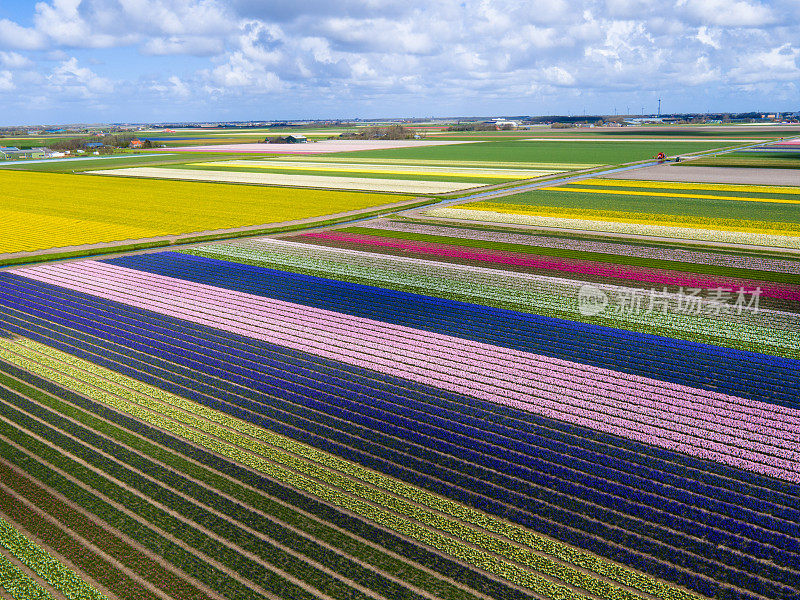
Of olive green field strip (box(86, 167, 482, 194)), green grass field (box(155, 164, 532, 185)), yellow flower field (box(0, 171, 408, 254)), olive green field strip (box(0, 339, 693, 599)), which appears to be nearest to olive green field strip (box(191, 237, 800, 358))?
yellow flower field (box(0, 171, 408, 254))

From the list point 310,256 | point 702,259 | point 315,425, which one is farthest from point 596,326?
point 310,256

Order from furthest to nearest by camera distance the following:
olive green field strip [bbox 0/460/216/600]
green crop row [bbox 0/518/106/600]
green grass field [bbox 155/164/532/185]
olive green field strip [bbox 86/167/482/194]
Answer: green grass field [bbox 155/164/532/185] < olive green field strip [bbox 86/167/482/194] < olive green field strip [bbox 0/460/216/600] < green crop row [bbox 0/518/106/600]

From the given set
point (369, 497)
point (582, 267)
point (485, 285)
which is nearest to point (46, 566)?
point (369, 497)

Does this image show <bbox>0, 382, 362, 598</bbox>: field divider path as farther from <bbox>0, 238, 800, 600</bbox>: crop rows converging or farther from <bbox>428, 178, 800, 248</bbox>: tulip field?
<bbox>428, 178, 800, 248</bbox>: tulip field

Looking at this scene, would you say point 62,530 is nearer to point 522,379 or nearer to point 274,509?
point 274,509

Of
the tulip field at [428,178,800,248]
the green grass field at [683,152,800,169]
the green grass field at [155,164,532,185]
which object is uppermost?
the green grass field at [155,164,532,185]

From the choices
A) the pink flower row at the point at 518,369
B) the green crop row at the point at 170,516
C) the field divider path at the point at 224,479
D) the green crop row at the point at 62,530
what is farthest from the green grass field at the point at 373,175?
the green crop row at the point at 62,530

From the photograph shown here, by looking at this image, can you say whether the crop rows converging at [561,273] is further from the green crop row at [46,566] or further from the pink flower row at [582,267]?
the green crop row at [46,566]
